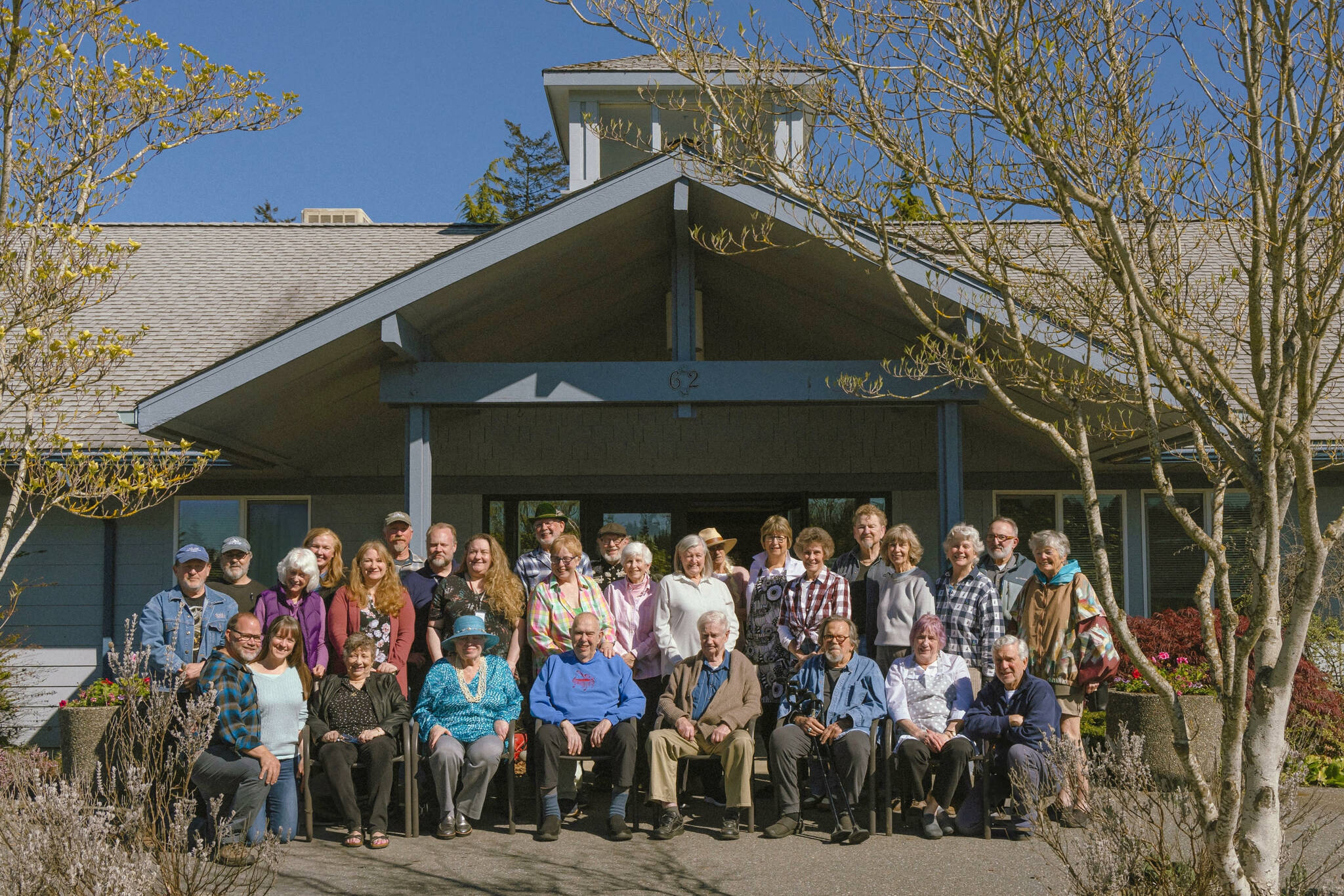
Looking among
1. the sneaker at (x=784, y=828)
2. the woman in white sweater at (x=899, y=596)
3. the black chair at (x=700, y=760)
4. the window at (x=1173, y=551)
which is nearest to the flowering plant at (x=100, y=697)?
the black chair at (x=700, y=760)

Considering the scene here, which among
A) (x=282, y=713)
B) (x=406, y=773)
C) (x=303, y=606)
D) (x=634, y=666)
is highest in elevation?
(x=303, y=606)

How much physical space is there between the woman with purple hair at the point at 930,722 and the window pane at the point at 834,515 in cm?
415

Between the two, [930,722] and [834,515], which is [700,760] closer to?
[930,722]

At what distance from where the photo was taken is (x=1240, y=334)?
455 cm

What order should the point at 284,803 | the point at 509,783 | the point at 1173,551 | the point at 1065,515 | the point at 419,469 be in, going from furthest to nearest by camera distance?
the point at 1065,515 < the point at 1173,551 < the point at 419,469 < the point at 509,783 < the point at 284,803

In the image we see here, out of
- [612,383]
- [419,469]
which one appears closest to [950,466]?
[612,383]

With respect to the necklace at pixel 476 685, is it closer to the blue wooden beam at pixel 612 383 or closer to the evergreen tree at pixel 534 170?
the blue wooden beam at pixel 612 383

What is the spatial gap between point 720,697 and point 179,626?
3.03 metres

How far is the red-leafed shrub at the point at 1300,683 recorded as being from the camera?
7.79m

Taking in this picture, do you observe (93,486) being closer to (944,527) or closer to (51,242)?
(51,242)

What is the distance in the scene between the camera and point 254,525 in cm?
1071

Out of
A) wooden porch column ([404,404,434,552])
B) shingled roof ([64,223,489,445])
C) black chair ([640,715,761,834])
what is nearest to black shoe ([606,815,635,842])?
black chair ([640,715,761,834])

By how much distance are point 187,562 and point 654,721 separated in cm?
280

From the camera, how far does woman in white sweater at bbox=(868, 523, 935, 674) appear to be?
268 inches
